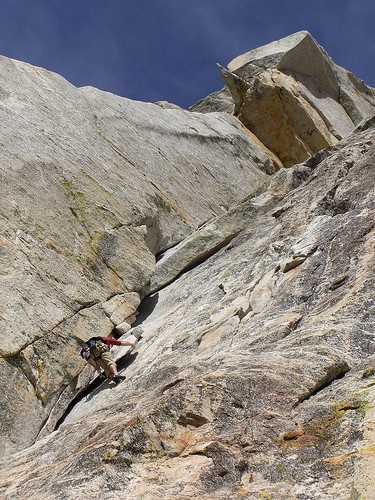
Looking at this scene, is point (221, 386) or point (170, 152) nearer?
point (221, 386)

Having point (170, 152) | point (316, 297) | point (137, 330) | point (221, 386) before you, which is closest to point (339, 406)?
point (221, 386)

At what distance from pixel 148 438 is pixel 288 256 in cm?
880

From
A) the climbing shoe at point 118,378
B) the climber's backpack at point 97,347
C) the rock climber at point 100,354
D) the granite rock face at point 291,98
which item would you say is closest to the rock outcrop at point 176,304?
the climbing shoe at point 118,378

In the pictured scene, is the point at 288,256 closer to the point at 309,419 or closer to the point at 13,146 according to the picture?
the point at 309,419

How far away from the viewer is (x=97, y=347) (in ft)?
62.0

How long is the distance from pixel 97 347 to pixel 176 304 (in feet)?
12.0

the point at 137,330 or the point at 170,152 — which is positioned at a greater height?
the point at 170,152

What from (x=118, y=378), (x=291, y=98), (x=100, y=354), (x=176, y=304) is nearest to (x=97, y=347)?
(x=100, y=354)

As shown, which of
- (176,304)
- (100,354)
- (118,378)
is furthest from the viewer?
(176,304)

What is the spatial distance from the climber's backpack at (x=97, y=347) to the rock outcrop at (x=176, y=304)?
2.92 feet

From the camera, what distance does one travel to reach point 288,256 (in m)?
17.7

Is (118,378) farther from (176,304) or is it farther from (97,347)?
(176,304)

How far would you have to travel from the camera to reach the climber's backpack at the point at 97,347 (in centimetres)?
1891

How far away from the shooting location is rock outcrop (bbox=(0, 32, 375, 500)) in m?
9.42
